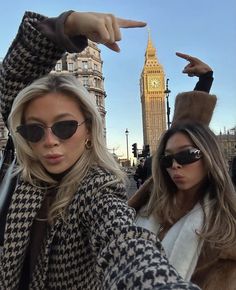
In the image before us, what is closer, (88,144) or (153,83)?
(88,144)

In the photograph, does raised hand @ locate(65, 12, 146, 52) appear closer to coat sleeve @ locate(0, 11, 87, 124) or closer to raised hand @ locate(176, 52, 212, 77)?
coat sleeve @ locate(0, 11, 87, 124)

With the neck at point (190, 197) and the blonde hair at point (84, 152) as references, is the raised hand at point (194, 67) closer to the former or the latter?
the neck at point (190, 197)

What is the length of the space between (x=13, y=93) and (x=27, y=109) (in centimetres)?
26

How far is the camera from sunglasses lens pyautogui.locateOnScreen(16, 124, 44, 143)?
1473mm

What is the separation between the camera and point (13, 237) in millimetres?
1395

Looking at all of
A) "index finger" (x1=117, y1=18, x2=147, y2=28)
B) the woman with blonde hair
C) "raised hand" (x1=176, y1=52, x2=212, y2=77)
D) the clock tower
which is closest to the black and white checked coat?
"index finger" (x1=117, y1=18, x2=147, y2=28)

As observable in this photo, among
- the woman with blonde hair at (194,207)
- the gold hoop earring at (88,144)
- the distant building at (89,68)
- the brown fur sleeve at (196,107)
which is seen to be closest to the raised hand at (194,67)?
the brown fur sleeve at (196,107)

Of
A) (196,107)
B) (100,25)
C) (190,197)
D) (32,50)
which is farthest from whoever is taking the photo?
(196,107)

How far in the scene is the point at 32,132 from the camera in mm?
1481

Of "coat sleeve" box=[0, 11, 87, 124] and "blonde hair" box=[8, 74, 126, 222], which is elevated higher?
"coat sleeve" box=[0, 11, 87, 124]

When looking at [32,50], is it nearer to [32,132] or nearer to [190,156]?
[32,132]

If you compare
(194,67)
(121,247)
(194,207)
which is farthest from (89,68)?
(121,247)

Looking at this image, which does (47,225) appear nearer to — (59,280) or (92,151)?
(59,280)

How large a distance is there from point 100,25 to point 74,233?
2.08ft
